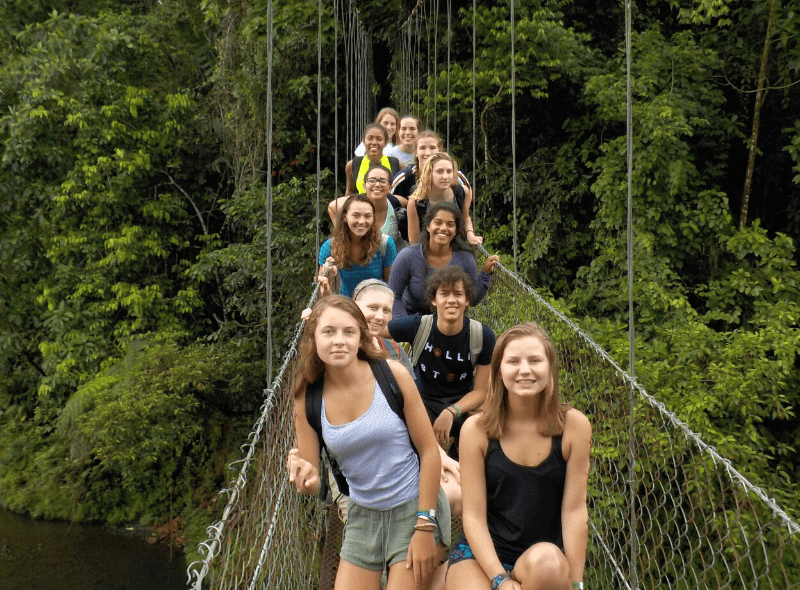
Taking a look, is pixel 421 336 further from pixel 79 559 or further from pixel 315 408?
pixel 79 559

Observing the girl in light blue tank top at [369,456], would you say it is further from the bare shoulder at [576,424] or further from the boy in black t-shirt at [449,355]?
the boy in black t-shirt at [449,355]

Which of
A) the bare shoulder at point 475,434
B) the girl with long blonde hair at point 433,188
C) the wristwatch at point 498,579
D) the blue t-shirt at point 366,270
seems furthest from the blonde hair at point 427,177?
the wristwatch at point 498,579

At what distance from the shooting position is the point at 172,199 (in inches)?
328

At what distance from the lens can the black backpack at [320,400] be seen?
1.26m

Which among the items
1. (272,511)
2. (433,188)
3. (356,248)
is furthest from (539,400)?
(433,188)

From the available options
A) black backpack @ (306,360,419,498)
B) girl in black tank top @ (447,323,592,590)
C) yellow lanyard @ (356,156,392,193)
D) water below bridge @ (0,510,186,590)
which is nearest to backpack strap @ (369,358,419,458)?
black backpack @ (306,360,419,498)

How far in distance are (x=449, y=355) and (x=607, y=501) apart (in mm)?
1102

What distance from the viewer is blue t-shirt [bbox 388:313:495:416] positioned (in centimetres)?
177

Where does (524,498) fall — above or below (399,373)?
below

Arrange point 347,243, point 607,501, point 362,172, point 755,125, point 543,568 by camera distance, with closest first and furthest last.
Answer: point 543,568 → point 347,243 → point 607,501 → point 362,172 → point 755,125

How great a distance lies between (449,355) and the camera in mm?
1777

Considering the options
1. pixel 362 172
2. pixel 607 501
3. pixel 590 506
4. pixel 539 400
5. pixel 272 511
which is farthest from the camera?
pixel 590 506

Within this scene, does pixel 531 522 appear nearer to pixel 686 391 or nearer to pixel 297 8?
pixel 686 391

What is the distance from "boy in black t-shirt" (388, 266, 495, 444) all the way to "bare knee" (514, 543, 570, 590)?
1.88 ft
